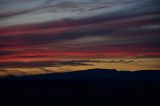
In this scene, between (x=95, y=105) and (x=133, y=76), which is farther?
(x=133, y=76)

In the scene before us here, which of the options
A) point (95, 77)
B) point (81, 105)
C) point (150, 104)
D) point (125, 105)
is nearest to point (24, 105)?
point (81, 105)

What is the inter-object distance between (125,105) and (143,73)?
479 feet

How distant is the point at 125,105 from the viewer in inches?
1282

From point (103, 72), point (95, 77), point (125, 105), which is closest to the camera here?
point (125, 105)

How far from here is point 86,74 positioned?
7116 inches

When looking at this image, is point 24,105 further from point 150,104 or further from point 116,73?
point 116,73

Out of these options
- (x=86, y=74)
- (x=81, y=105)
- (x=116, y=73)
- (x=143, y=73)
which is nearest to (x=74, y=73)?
(x=86, y=74)

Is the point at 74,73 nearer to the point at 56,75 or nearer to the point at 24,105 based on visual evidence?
the point at 56,75

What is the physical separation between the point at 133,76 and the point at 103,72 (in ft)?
58.5

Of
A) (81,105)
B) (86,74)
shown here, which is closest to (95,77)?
(86,74)

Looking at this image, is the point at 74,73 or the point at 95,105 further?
the point at 74,73

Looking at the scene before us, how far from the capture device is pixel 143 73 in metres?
176

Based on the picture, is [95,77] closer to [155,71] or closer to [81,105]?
[155,71]

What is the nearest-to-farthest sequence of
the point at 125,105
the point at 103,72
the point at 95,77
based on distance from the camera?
the point at 125,105 < the point at 95,77 < the point at 103,72
